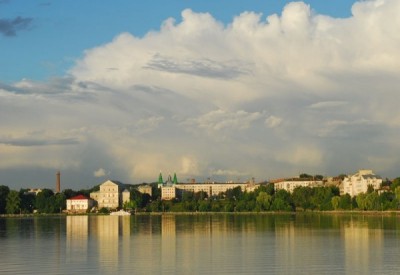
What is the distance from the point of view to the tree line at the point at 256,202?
91875mm

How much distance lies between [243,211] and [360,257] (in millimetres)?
81175

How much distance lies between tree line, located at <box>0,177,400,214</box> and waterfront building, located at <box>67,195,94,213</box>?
119cm

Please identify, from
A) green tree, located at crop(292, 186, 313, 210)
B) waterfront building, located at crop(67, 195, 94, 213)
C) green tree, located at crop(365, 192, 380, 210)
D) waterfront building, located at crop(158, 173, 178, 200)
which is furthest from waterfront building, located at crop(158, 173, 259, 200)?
green tree, located at crop(365, 192, 380, 210)

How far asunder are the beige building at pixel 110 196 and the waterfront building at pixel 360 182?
147 ft

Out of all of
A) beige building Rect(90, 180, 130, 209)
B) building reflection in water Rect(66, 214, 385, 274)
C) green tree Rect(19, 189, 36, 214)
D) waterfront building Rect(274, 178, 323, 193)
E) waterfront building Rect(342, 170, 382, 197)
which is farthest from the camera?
waterfront building Rect(274, 178, 323, 193)

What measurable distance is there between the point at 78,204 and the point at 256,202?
3875cm

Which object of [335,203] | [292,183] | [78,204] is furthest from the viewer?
[292,183]

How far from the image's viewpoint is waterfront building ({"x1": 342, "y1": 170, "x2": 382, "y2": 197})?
114875 mm

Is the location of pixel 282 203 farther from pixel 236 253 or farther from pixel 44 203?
pixel 236 253

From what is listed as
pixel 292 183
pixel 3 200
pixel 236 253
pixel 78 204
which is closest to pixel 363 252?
pixel 236 253

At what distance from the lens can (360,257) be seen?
28.7m

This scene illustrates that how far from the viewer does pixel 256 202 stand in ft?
359

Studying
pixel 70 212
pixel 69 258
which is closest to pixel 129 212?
pixel 70 212

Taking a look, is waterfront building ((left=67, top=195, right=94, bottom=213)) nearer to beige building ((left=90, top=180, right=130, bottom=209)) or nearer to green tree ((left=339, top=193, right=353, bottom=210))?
beige building ((left=90, top=180, right=130, bottom=209))
